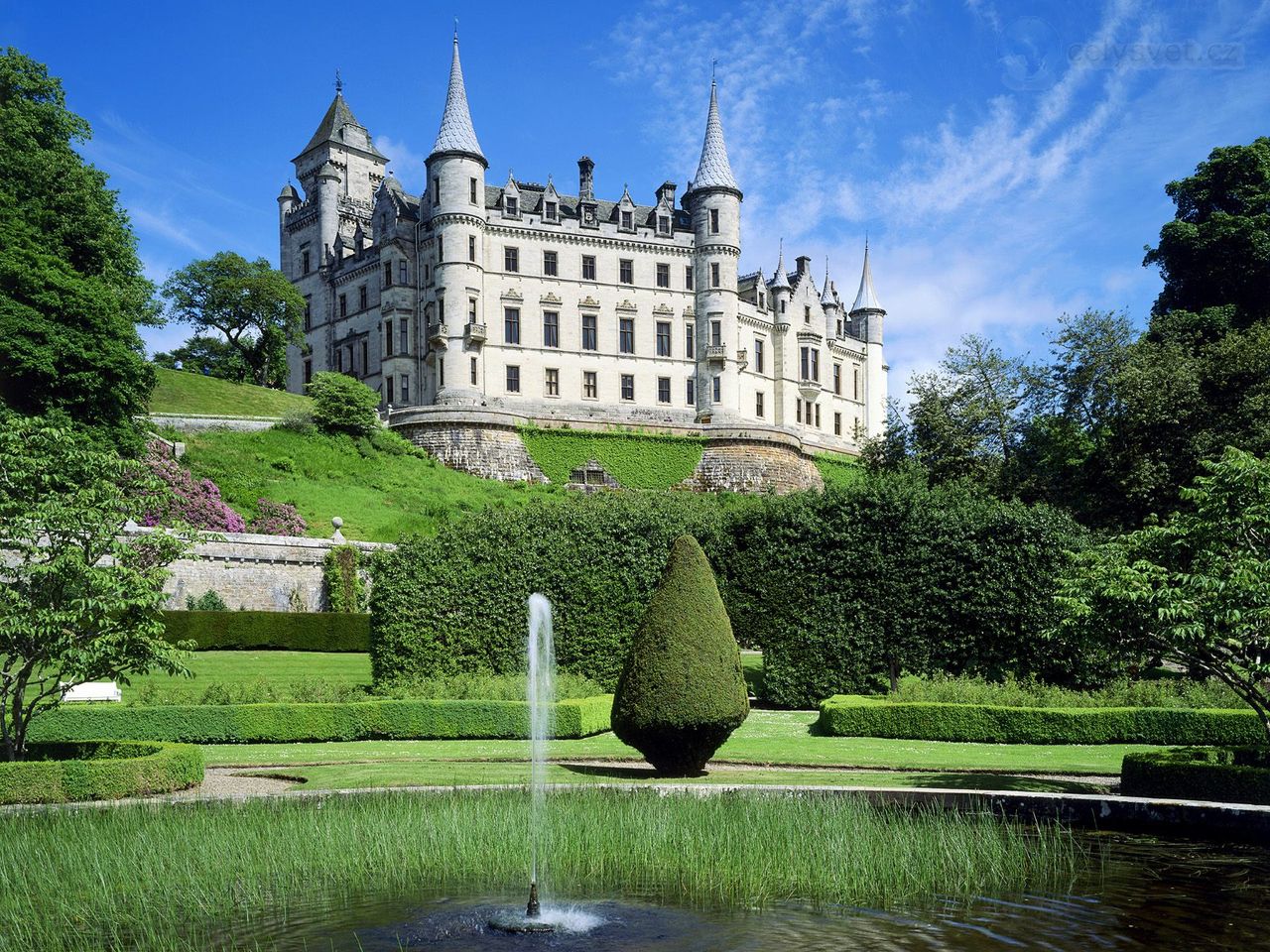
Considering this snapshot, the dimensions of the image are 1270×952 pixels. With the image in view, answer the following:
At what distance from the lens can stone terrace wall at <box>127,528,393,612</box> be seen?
34.0 meters

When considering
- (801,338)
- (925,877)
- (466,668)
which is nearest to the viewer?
(925,877)

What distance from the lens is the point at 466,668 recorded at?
81.9ft

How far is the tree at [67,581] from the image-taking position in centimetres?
1463

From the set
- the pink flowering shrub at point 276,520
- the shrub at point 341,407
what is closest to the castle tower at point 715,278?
the shrub at point 341,407

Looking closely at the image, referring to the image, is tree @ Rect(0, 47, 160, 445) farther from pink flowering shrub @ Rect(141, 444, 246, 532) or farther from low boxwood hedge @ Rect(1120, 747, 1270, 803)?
low boxwood hedge @ Rect(1120, 747, 1270, 803)

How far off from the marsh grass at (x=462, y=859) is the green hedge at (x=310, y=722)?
6975 millimetres

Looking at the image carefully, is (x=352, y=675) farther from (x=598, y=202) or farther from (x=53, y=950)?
(x=598, y=202)

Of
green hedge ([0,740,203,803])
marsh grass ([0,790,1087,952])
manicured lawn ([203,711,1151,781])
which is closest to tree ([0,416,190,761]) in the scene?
green hedge ([0,740,203,803])

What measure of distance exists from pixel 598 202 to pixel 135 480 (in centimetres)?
5478

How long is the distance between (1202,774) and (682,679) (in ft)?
20.1

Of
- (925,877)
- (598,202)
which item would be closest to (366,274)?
(598,202)

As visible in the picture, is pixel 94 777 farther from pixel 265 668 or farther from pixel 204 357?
pixel 204 357

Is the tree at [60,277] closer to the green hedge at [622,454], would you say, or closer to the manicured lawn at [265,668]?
the manicured lawn at [265,668]

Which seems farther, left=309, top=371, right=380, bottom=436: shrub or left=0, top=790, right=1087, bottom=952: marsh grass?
left=309, top=371, right=380, bottom=436: shrub
